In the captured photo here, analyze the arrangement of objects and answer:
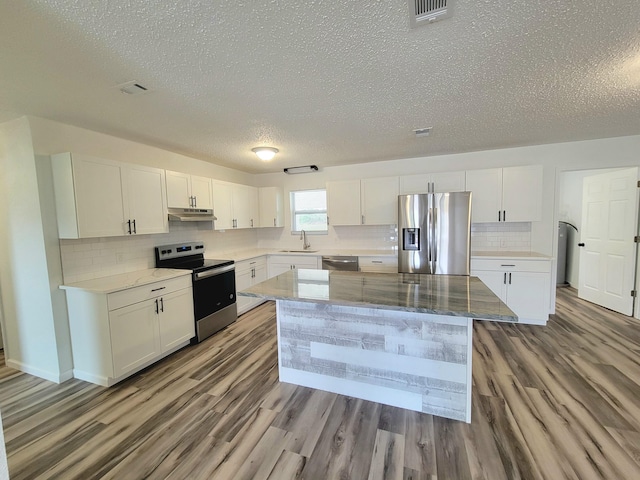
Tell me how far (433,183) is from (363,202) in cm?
109

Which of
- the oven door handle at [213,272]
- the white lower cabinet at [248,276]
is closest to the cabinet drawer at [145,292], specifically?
the oven door handle at [213,272]

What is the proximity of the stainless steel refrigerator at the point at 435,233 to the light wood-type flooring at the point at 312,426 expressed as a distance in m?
1.27

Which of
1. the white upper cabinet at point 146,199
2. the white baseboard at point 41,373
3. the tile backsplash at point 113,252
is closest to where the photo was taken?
the white baseboard at point 41,373

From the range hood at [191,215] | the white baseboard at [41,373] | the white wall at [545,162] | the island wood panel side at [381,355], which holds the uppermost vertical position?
the white wall at [545,162]

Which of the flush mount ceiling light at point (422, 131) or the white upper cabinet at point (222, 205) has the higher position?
the flush mount ceiling light at point (422, 131)

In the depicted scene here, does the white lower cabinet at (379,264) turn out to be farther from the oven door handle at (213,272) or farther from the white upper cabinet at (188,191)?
the white upper cabinet at (188,191)

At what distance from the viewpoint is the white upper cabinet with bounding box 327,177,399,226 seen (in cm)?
441

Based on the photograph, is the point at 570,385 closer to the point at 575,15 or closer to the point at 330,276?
the point at 330,276

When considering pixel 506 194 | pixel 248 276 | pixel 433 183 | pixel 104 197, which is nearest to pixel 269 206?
pixel 248 276

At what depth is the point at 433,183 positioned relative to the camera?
4.12 meters

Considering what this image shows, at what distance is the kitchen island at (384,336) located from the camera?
194 cm

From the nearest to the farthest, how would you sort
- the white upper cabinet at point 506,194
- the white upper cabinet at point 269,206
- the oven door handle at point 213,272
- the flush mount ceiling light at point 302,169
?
the oven door handle at point 213,272, the white upper cabinet at point 506,194, the flush mount ceiling light at point 302,169, the white upper cabinet at point 269,206

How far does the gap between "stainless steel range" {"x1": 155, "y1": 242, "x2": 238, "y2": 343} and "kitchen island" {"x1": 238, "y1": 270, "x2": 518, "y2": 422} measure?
55.8 inches

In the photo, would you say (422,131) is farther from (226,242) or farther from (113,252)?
(113,252)
